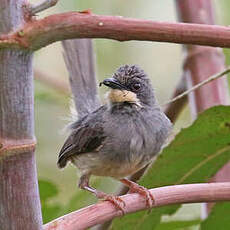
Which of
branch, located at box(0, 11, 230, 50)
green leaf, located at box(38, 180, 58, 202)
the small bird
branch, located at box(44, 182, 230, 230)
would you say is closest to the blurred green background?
green leaf, located at box(38, 180, 58, 202)

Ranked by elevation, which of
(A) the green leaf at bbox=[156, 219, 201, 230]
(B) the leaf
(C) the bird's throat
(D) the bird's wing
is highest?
(C) the bird's throat

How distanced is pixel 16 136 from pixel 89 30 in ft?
0.97

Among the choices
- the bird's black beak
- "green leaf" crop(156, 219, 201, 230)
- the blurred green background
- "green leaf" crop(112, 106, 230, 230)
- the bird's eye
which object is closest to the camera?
"green leaf" crop(112, 106, 230, 230)

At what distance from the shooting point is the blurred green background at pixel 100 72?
317 cm

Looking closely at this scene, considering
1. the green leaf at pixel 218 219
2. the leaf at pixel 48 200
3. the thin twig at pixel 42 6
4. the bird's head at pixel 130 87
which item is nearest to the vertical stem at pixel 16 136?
the thin twig at pixel 42 6

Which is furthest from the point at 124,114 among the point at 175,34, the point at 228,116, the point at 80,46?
the point at 175,34

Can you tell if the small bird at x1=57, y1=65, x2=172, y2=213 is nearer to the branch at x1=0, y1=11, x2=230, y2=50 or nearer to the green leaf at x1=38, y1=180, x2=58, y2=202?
the green leaf at x1=38, y1=180, x2=58, y2=202

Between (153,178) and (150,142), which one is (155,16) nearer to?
(150,142)

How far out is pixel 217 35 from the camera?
1263mm

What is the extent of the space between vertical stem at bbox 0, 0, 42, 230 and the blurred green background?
120 centimetres

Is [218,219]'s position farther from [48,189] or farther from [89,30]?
[89,30]

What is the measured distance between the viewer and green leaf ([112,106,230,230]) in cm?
215

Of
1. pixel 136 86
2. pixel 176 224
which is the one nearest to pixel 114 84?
pixel 136 86

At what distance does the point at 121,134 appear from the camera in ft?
9.05
